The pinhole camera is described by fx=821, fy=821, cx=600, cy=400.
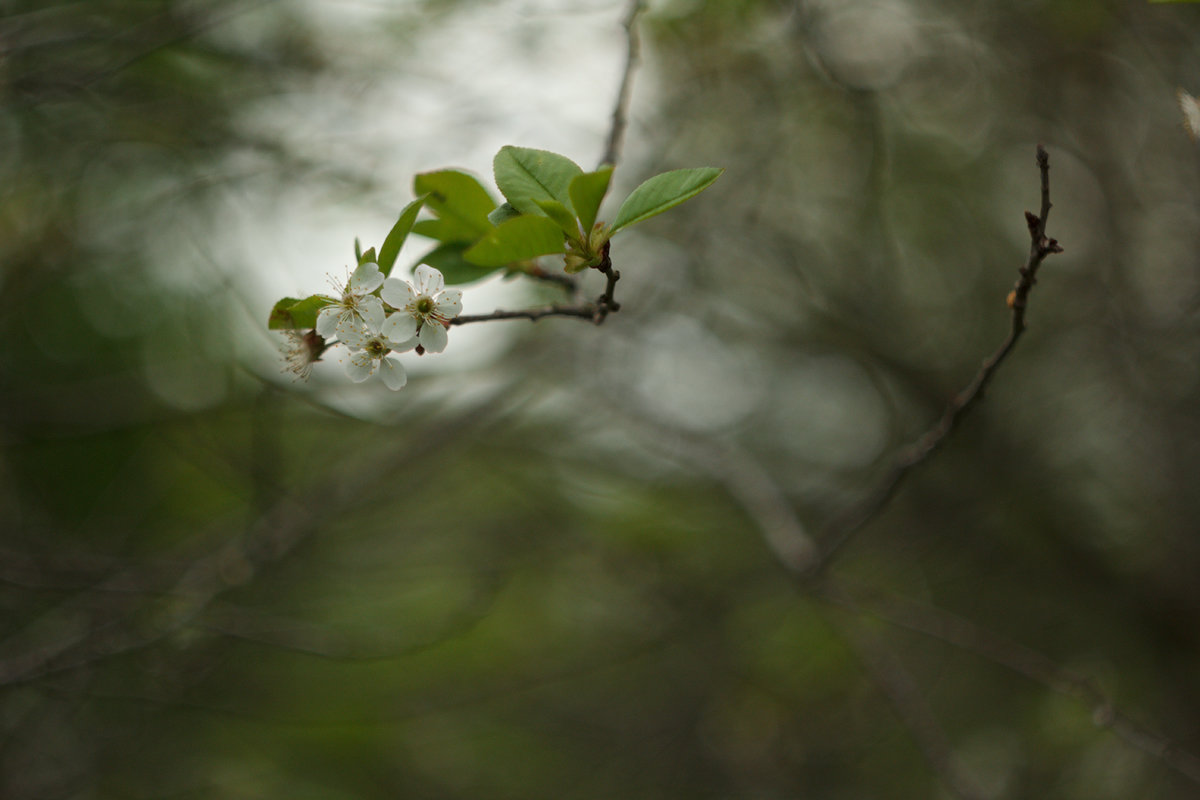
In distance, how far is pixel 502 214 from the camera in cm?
100

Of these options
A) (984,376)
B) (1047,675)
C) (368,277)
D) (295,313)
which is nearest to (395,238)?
(368,277)

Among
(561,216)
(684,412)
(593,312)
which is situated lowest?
(684,412)

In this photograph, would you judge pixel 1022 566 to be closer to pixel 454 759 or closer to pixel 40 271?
pixel 454 759

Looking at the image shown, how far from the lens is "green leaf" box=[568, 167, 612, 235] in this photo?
2.85 ft

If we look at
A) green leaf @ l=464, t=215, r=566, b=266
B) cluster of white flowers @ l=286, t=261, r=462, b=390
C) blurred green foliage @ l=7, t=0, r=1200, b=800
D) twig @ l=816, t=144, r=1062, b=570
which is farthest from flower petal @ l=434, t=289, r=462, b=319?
blurred green foliage @ l=7, t=0, r=1200, b=800

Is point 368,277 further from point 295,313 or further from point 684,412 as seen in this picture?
point 684,412

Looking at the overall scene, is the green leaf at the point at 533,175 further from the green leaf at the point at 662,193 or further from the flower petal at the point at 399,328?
the flower petal at the point at 399,328

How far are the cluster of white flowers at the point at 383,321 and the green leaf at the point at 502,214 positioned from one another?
0.11 meters

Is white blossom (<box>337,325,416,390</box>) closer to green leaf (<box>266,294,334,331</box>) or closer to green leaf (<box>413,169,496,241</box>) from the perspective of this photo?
green leaf (<box>266,294,334,331</box>)

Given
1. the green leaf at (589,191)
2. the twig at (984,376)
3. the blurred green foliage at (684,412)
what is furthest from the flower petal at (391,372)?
the blurred green foliage at (684,412)

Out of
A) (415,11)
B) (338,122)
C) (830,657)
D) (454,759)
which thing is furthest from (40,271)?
(830,657)

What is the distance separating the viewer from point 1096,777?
2.78 m

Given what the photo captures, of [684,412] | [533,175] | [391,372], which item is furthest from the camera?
[684,412]

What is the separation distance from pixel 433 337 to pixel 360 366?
0.13 m
